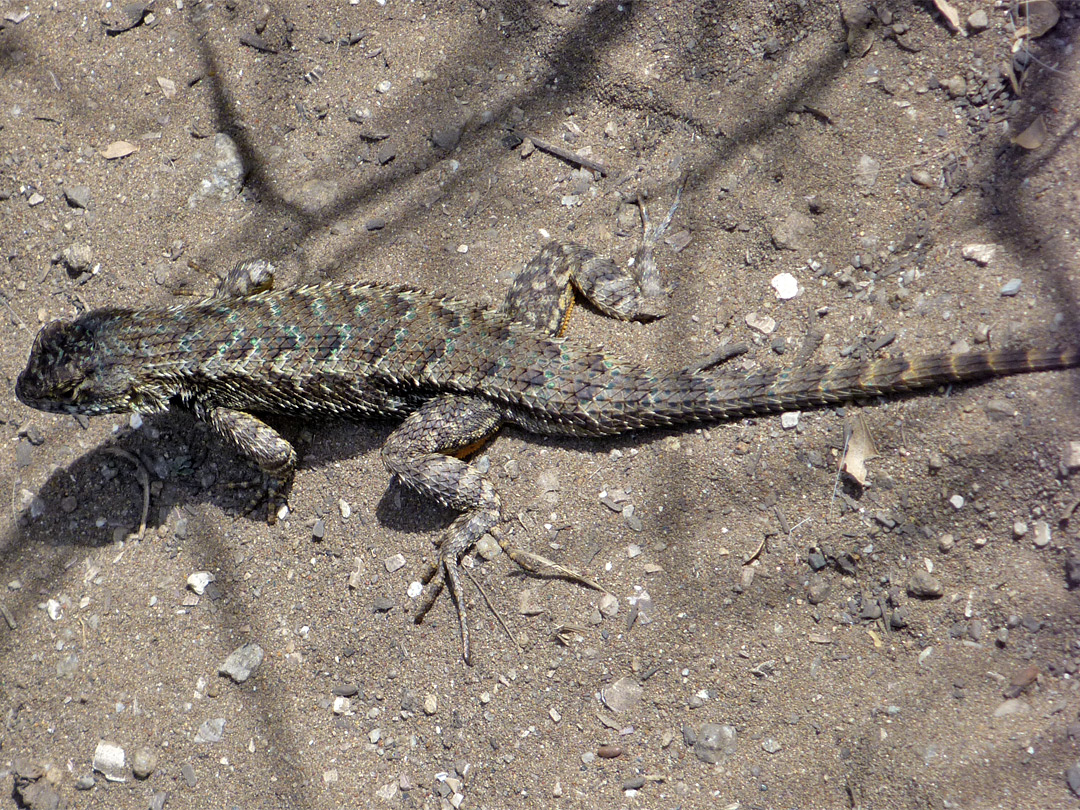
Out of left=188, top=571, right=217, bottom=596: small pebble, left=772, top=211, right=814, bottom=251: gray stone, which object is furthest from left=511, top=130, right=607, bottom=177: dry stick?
left=188, top=571, right=217, bottom=596: small pebble

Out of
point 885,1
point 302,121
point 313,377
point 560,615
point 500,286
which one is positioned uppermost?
point 885,1

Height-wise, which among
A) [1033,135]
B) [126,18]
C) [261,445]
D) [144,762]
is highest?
[1033,135]

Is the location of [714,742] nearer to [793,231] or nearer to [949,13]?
[793,231]

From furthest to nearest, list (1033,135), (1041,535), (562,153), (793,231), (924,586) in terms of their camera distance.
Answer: (562,153) → (793,231) → (1033,135) → (924,586) → (1041,535)

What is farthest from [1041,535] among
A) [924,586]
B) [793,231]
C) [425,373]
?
[425,373]

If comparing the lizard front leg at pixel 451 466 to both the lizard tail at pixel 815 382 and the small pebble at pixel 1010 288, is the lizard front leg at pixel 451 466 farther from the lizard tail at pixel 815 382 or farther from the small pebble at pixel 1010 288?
the small pebble at pixel 1010 288

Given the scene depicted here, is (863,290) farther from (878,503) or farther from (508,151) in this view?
(508,151)

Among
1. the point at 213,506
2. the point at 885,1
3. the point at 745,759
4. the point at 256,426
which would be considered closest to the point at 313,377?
the point at 256,426
